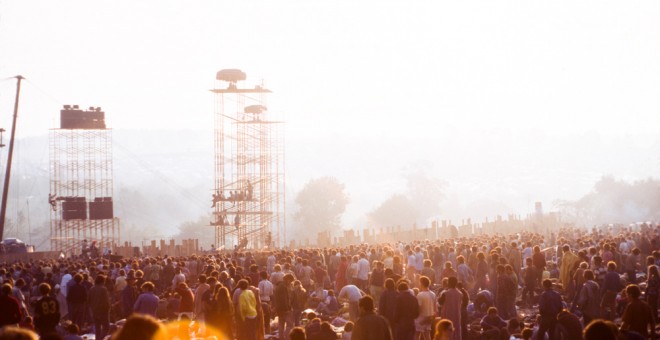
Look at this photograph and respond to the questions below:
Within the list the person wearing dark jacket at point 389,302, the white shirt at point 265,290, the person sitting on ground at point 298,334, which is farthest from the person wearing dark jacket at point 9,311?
the white shirt at point 265,290

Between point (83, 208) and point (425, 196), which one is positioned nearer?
point (83, 208)

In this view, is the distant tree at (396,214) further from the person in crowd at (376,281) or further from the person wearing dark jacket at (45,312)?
the person wearing dark jacket at (45,312)

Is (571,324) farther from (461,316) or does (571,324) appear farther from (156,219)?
(156,219)

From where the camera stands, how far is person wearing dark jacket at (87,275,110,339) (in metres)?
18.8

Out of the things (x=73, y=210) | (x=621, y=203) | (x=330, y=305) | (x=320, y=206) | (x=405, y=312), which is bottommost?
(x=330, y=305)

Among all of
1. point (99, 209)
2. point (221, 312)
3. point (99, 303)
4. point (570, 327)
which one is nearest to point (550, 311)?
point (570, 327)

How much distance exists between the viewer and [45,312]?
15984 millimetres

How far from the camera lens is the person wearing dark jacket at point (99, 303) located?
1880 centimetres

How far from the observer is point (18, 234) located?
431 ft

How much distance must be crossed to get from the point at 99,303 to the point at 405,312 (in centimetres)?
727

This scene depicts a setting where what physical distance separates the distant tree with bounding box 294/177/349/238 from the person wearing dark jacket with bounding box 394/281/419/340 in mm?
103470

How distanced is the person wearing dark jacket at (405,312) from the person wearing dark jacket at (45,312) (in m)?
6.23

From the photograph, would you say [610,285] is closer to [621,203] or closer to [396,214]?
[621,203]

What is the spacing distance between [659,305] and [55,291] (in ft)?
50.3
